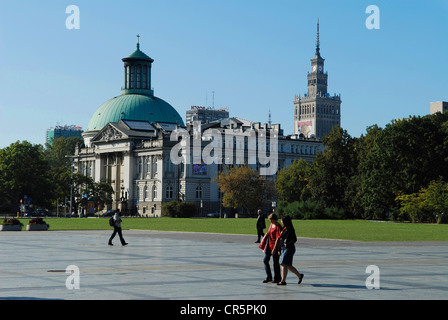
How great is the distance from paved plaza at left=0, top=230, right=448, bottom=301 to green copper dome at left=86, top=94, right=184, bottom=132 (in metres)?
132

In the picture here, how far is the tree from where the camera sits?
133125 millimetres

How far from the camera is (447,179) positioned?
90.8 m

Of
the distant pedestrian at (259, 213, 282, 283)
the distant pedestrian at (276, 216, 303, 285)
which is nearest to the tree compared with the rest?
the distant pedestrian at (259, 213, 282, 283)

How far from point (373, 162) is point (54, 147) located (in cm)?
11648

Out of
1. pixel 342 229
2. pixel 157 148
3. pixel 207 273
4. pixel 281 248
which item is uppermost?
pixel 157 148

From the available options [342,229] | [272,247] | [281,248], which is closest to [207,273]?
[272,247]

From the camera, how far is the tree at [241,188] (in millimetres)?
133125

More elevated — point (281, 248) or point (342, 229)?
point (281, 248)

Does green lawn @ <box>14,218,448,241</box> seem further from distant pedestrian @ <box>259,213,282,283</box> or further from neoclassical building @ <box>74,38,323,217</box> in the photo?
neoclassical building @ <box>74,38,323,217</box>

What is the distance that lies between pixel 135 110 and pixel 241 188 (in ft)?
143

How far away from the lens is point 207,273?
22.2 meters

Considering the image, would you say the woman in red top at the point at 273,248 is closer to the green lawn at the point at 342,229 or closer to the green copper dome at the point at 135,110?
the green lawn at the point at 342,229

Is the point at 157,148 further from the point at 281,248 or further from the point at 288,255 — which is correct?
the point at 288,255

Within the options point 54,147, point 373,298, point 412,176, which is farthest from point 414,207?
point 54,147
